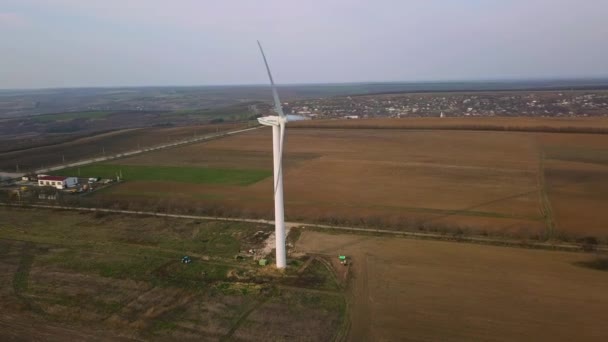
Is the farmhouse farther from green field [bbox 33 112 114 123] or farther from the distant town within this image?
green field [bbox 33 112 114 123]

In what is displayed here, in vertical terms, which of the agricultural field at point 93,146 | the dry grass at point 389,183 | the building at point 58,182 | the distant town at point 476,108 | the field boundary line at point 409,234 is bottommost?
the field boundary line at point 409,234

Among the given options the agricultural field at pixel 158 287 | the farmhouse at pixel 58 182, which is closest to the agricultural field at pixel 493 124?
the farmhouse at pixel 58 182

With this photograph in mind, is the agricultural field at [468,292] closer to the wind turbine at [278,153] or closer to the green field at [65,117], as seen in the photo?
the wind turbine at [278,153]

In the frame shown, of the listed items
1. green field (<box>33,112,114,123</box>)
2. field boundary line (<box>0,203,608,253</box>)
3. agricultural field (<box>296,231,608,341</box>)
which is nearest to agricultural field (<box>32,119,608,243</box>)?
field boundary line (<box>0,203,608,253</box>)

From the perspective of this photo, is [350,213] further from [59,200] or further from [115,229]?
[59,200]

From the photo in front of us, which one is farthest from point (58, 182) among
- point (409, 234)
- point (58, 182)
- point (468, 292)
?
point (468, 292)

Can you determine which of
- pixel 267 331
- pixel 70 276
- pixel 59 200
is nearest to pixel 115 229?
pixel 70 276
